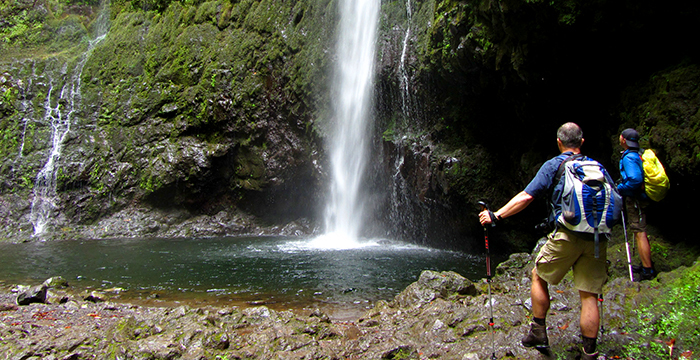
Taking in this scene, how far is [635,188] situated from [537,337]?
8.61 ft

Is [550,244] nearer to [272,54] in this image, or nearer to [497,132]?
[497,132]

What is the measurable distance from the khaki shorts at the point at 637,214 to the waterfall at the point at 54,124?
19683 millimetres

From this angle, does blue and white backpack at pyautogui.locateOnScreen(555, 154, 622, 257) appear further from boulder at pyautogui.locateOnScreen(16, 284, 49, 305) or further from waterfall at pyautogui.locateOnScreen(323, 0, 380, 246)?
waterfall at pyautogui.locateOnScreen(323, 0, 380, 246)

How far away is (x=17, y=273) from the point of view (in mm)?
9594

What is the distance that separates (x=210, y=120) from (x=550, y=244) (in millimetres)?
16684

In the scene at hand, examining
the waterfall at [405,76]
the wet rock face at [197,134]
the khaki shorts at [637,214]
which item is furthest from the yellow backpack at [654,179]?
the wet rock face at [197,134]

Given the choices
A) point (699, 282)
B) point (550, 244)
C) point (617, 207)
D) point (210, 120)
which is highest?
point (210, 120)

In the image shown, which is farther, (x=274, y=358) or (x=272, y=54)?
(x=272, y=54)

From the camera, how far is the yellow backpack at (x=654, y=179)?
4734mm

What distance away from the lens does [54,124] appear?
1877 centimetres

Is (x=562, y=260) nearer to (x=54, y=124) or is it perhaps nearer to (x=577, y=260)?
(x=577, y=260)

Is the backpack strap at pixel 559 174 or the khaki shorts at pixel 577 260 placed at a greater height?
the backpack strap at pixel 559 174

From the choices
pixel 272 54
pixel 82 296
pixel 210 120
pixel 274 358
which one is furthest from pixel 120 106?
pixel 274 358

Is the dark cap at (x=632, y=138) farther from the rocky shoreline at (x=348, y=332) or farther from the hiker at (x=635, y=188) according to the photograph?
the rocky shoreline at (x=348, y=332)
